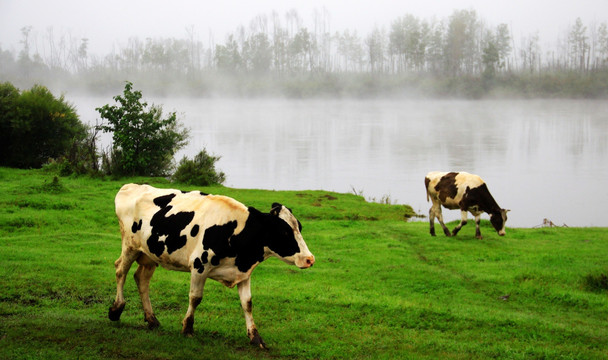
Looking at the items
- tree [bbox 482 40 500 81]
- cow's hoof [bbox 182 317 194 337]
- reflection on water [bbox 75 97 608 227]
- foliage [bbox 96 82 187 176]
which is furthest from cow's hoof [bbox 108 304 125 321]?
tree [bbox 482 40 500 81]

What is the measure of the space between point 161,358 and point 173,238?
1.41 metres

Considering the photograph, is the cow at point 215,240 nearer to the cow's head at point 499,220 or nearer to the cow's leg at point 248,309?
the cow's leg at point 248,309

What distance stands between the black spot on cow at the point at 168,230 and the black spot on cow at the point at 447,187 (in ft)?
36.6

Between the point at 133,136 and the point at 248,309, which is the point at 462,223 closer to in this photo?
the point at 248,309

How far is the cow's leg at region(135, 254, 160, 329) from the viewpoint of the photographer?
777 centimetres

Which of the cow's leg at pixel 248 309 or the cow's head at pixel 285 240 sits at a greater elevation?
the cow's head at pixel 285 240

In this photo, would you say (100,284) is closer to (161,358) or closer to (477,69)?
(161,358)

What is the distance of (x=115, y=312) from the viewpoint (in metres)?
7.81

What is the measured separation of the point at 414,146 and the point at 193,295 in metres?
56.1

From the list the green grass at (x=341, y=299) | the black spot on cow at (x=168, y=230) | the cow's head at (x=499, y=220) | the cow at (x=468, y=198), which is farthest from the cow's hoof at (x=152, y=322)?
the cow's head at (x=499, y=220)

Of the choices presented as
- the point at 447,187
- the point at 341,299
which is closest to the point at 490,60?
the point at 447,187

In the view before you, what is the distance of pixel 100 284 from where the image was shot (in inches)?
392

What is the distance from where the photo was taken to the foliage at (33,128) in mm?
30828

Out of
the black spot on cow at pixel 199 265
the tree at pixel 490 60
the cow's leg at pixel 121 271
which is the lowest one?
the cow's leg at pixel 121 271
